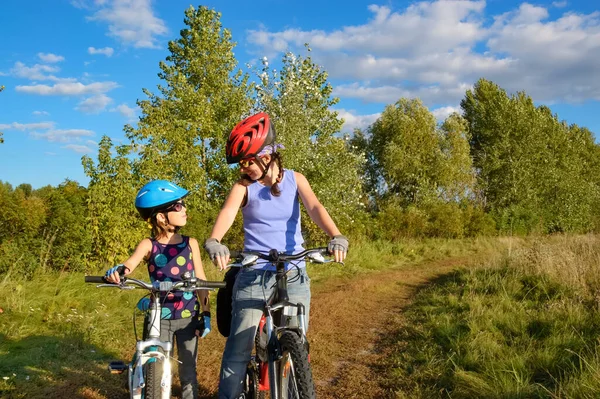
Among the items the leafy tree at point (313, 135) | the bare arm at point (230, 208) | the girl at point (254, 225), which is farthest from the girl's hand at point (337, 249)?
the leafy tree at point (313, 135)

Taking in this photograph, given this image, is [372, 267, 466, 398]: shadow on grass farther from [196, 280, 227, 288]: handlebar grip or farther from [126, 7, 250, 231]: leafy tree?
[126, 7, 250, 231]: leafy tree

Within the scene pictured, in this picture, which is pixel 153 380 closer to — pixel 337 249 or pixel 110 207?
pixel 337 249

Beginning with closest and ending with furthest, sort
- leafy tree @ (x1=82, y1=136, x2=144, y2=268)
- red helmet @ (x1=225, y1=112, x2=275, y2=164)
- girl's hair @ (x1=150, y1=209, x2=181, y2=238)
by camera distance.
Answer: red helmet @ (x1=225, y1=112, x2=275, y2=164) < girl's hair @ (x1=150, y1=209, x2=181, y2=238) < leafy tree @ (x1=82, y1=136, x2=144, y2=268)

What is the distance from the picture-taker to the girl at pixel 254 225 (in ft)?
10.0

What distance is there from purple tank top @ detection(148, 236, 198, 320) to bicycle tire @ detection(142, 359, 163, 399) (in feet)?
2.04

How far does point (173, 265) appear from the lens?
12.1 ft

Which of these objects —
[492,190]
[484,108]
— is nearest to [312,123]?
[492,190]

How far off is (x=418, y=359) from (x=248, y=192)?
3192 mm

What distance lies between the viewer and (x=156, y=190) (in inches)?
141

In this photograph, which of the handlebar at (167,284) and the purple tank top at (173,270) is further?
the purple tank top at (173,270)

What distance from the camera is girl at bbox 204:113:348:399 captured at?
3051 mm

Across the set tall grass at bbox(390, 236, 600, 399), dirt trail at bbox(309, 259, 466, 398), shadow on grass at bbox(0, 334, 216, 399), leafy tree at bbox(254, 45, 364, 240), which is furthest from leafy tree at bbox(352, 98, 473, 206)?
shadow on grass at bbox(0, 334, 216, 399)

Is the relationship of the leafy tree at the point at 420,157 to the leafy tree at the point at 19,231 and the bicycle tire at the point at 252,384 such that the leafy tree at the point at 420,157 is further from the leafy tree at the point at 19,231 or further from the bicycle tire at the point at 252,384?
the bicycle tire at the point at 252,384

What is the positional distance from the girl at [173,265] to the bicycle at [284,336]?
865 millimetres
